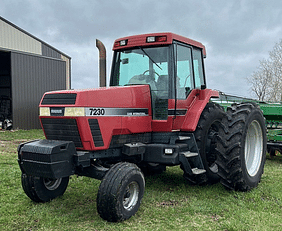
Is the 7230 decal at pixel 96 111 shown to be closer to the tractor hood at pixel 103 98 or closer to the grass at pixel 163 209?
the tractor hood at pixel 103 98

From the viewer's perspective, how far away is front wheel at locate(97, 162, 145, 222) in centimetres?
372

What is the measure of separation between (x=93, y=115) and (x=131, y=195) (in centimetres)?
122

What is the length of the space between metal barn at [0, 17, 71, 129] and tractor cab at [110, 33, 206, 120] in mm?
13550

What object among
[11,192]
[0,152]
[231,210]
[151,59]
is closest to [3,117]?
[0,152]

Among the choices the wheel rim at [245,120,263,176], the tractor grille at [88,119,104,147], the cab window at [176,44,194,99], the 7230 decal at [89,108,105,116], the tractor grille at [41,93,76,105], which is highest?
the cab window at [176,44,194,99]

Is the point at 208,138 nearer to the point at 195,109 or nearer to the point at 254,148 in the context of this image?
the point at 195,109

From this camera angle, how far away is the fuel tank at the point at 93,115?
390 cm

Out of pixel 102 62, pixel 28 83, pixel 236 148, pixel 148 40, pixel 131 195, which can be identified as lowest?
pixel 131 195

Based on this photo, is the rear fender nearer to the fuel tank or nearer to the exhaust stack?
the fuel tank

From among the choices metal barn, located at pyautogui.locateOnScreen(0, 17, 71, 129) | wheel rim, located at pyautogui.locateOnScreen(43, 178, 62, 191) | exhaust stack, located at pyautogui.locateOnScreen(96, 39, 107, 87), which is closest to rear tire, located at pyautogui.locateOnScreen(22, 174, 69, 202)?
wheel rim, located at pyautogui.locateOnScreen(43, 178, 62, 191)

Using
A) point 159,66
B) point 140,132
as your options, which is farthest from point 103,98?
point 159,66

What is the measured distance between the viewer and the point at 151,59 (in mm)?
4973

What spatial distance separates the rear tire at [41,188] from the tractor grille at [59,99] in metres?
1.17

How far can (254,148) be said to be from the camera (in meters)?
5.79
